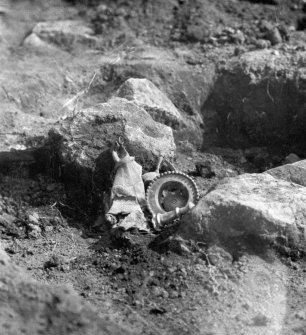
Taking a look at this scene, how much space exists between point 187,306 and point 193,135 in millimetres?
2935

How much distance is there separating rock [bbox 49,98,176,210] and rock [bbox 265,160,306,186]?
1.13m

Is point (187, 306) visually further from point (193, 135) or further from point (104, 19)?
point (104, 19)

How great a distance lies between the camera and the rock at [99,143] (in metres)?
6.96

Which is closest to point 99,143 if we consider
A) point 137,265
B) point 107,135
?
point 107,135

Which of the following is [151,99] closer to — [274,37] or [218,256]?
[274,37]

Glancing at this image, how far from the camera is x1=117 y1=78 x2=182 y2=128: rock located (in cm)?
769

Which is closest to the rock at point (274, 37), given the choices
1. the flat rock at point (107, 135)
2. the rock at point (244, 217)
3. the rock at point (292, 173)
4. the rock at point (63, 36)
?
the rock at point (63, 36)

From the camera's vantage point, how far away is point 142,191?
680 cm

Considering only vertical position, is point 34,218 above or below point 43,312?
above

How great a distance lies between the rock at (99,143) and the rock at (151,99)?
1.31ft

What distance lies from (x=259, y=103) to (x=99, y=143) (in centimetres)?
220

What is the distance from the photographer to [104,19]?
9906 mm

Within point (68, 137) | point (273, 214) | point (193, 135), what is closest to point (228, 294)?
point (273, 214)

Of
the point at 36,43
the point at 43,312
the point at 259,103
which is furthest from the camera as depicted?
the point at 36,43
